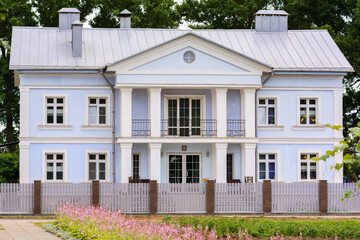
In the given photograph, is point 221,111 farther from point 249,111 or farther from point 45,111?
point 45,111

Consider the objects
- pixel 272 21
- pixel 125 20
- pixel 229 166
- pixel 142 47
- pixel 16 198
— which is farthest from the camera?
pixel 125 20

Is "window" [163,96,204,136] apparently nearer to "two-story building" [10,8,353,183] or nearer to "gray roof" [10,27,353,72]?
"two-story building" [10,8,353,183]

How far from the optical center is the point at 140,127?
31.7 m

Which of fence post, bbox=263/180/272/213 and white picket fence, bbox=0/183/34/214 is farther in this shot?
fence post, bbox=263/180/272/213

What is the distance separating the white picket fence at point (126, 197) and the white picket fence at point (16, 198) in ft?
8.15

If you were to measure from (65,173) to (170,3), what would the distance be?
19966mm

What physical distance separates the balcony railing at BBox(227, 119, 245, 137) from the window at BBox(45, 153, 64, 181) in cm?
749

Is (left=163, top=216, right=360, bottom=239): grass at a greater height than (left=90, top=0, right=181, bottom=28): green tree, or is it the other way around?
(left=90, top=0, right=181, bottom=28): green tree

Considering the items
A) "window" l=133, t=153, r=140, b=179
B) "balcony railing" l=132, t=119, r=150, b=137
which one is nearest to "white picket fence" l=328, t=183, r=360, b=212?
"balcony railing" l=132, t=119, r=150, b=137

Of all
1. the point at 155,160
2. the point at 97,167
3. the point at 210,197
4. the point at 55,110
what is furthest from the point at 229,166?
the point at 55,110

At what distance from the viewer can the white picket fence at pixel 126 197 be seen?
992 inches

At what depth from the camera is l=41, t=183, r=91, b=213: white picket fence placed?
81.1 ft

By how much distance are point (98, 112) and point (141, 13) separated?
1726 cm

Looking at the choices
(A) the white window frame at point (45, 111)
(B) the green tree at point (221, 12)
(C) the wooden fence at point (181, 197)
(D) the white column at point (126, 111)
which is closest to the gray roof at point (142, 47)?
(A) the white window frame at point (45, 111)
